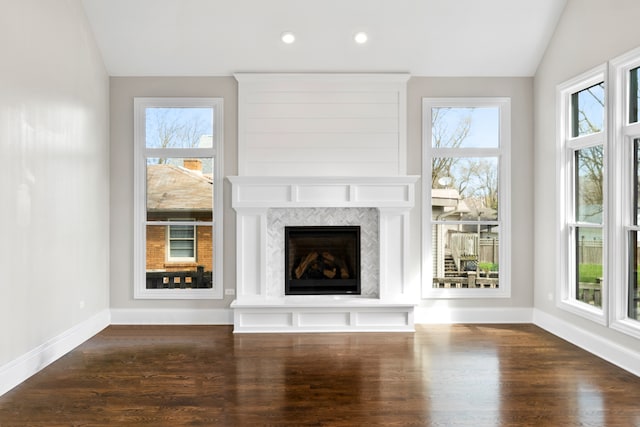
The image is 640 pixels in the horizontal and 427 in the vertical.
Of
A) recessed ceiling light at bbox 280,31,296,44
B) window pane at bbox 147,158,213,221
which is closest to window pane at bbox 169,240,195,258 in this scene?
window pane at bbox 147,158,213,221

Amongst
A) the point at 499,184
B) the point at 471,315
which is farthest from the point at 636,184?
the point at 471,315

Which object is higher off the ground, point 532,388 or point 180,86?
point 180,86

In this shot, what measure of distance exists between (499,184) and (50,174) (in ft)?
15.9

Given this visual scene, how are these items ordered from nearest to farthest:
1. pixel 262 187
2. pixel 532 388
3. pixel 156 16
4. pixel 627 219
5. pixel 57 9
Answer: pixel 532 388 → pixel 627 219 → pixel 57 9 → pixel 156 16 → pixel 262 187

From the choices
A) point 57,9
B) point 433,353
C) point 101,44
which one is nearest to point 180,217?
point 101,44

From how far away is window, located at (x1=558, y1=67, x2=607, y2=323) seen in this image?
4551 mm

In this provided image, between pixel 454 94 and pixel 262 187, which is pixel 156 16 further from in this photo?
pixel 454 94

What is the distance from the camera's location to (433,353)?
14.8ft

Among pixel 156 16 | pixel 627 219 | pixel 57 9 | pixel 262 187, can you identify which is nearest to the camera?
pixel 627 219

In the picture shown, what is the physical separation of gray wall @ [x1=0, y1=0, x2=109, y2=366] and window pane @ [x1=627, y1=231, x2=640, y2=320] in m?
5.09

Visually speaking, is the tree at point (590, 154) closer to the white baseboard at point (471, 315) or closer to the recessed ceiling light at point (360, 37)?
the white baseboard at point (471, 315)

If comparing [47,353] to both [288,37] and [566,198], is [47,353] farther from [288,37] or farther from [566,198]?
[566,198]

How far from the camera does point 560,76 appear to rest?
16.9ft

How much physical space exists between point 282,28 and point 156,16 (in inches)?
53.3
